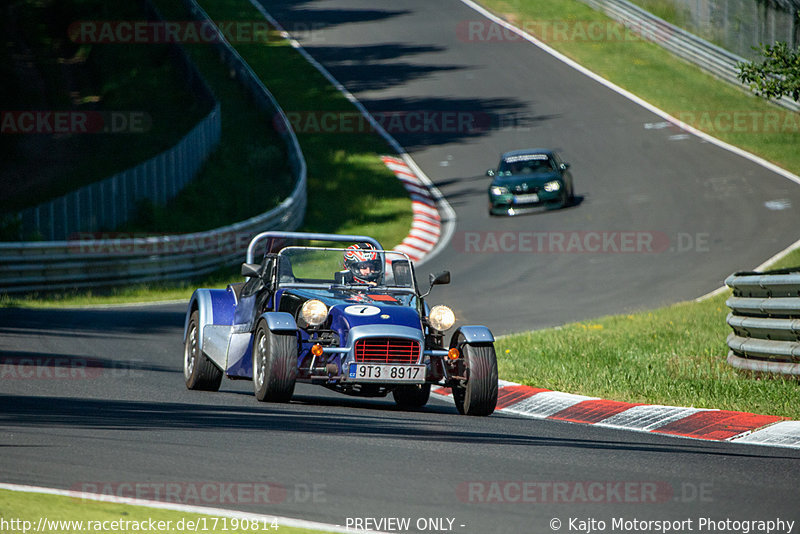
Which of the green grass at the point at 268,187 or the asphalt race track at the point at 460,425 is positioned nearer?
the asphalt race track at the point at 460,425

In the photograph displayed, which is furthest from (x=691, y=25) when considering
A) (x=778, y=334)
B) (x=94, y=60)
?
(x=778, y=334)

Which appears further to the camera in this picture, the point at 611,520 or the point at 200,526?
the point at 611,520

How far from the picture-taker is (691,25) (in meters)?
44.5

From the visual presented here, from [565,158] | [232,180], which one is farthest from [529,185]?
[232,180]

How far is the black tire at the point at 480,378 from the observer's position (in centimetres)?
946

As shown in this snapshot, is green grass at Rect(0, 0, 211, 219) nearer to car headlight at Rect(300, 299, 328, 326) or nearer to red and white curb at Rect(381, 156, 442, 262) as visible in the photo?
red and white curb at Rect(381, 156, 442, 262)

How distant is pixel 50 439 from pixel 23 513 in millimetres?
2033

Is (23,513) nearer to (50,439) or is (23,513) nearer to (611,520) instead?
(50,439)
